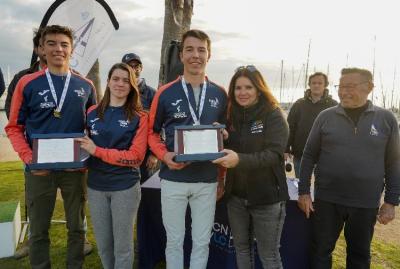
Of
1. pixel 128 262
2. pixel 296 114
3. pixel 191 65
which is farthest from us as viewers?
pixel 296 114

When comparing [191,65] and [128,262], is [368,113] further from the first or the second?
[128,262]

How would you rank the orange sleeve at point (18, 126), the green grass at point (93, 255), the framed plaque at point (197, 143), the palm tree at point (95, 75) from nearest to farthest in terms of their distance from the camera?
the framed plaque at point (197, 143), the orange sleeve at point (18, 126), the green grass at point (93, 255), the palm tree at point (95, 75)

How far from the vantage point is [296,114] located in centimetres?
594

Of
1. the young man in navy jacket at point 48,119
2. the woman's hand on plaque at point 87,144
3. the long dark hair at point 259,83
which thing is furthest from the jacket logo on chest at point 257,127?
the young man in navy jacket at point 48,119

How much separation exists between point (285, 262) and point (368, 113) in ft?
5.97

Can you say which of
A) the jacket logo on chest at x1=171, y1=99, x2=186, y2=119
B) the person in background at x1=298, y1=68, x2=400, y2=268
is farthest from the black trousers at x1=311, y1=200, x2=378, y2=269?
the jacket logo on chest at x1=171, y1=99, x2=186, y2=119

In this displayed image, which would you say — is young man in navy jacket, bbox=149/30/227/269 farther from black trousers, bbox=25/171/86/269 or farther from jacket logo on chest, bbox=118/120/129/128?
black trousers, bbox=25/171/86/269

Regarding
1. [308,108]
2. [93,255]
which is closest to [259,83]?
[308,108]

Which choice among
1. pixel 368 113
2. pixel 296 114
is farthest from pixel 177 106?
pixel 296 114

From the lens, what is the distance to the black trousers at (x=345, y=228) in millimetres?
3297

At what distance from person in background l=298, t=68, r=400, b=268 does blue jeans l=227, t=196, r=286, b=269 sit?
1.95ft

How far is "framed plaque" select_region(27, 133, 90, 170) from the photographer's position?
3.00 metres

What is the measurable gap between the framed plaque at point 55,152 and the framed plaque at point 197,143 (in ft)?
3.03

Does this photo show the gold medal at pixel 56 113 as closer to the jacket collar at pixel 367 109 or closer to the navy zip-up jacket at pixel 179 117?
the navy zip-up jacket at pixel 179 117
